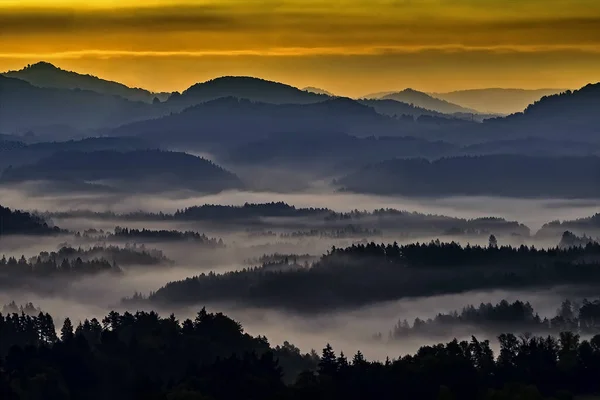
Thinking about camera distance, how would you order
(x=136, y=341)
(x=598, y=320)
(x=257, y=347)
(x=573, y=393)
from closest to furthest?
(x=573, y=393) < (x=136, y=341) < (x=257, y=347) < (x=598, y=320)

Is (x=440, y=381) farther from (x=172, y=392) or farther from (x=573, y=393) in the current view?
(x=172, y=392)

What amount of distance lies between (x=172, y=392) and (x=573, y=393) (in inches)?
1057

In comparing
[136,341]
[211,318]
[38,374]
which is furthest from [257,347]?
[38,374]

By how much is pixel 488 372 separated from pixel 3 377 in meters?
32.6

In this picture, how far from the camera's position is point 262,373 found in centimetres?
9262

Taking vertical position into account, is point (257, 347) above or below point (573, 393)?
above

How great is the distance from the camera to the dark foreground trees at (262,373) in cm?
8675

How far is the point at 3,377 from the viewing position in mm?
91812

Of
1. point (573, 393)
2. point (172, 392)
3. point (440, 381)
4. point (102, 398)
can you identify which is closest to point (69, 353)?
point (102, 398)

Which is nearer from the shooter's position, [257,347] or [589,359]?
[589,359]

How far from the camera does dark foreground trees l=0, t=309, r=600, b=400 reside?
8675 centimetres

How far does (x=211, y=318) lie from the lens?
404ft

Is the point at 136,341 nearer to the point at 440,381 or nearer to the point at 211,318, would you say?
the point at 211,318

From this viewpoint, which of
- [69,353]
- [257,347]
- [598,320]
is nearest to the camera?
[69,353]
